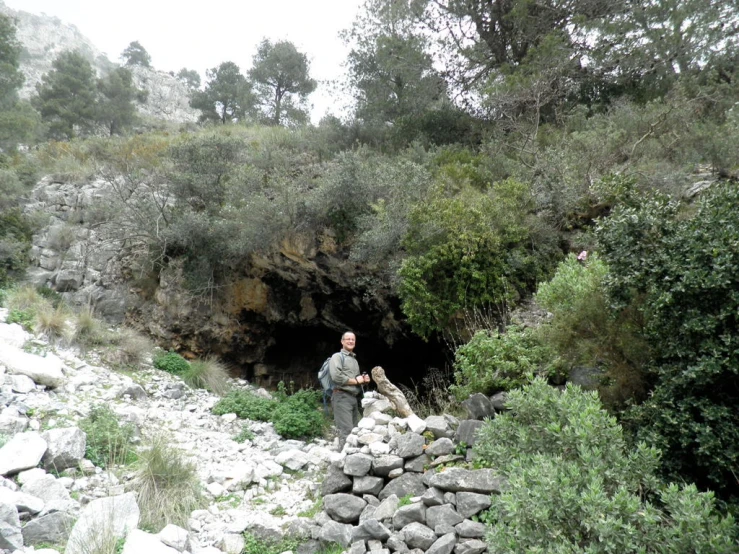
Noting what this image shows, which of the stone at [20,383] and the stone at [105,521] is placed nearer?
the stone at [105,521]

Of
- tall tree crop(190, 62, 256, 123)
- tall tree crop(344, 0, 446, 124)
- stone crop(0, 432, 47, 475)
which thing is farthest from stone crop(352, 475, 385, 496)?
tall tree crop(190, 62, 256, 123)

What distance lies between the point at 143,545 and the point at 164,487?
1142 mm

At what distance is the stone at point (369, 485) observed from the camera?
16.5 ft

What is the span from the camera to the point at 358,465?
519 cm

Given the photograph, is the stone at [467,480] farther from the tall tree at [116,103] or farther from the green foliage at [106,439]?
the tall tree at [116,103]

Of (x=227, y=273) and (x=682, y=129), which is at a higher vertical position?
(x=682, y=129)

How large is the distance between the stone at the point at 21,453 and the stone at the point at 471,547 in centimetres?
430

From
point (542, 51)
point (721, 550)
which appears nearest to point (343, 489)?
point (721, 550)

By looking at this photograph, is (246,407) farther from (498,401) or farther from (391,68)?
(391,68)

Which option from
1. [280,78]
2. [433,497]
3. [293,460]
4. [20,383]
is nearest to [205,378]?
[20,383]

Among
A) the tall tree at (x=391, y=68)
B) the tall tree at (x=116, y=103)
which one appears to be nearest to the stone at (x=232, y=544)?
the tall tree at (x=391, y=68)

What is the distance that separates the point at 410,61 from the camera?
13008 millimetres

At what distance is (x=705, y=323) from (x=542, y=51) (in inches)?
375

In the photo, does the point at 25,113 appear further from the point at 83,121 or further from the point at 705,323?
the point at 705,323
